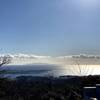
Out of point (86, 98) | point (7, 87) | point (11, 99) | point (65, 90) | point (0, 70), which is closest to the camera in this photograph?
point (0, 70)

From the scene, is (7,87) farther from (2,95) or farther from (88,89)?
(88,89)

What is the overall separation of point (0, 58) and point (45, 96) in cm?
770

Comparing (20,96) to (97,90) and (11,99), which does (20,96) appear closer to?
(11,99)

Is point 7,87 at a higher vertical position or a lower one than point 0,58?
lower

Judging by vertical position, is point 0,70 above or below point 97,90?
above

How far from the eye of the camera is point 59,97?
699 inches

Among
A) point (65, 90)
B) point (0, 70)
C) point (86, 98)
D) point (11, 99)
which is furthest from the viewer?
point (65, 90)

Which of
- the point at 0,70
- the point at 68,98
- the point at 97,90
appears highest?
the point at 0,70

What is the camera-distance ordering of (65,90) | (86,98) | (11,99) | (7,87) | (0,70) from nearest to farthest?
(0,70)
(86,98)
(11,99)
(7,87)
(65,90)

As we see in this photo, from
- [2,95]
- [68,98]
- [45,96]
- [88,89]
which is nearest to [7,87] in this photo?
[2,95]

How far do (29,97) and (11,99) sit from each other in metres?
1.22

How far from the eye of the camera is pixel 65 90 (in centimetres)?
2117

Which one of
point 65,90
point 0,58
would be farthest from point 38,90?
point 0,58

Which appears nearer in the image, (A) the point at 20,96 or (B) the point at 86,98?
(B) the point at 86,98
